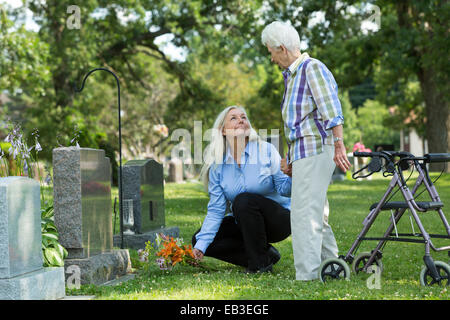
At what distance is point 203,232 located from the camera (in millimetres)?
5438

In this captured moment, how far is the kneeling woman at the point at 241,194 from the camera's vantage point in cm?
530

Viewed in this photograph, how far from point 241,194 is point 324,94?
1.28 meters

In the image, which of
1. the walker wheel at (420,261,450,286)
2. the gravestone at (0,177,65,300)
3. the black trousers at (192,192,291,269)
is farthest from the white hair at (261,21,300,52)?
the gravestone at (0,177,65,300)

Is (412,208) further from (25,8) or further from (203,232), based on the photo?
(25,8)

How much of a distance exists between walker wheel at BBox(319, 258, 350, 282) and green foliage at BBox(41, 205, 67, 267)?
6.95 feet

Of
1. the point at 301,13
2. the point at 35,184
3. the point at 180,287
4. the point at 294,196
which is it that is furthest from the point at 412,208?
the point at 301,13

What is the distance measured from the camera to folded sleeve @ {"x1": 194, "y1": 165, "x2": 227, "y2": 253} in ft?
17.8

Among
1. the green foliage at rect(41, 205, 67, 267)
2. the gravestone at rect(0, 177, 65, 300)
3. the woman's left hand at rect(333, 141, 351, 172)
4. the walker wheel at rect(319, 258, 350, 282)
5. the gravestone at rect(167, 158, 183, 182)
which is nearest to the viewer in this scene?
the gravestone at rect(0, 177, 65, 300)

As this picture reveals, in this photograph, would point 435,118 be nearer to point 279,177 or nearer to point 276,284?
point 279,177

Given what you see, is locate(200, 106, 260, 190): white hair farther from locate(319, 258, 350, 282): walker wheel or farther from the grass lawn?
locate(319, 258, 350, 282): walker wheel

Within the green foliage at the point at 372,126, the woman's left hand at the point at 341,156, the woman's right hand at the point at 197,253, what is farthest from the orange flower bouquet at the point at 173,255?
the green foliage at the point at 372,126

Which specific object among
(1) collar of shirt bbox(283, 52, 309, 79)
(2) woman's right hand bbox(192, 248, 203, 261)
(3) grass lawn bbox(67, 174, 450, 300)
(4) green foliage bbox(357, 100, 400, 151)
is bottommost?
(3) grass lawn bbox(67, 174, 450, 300)

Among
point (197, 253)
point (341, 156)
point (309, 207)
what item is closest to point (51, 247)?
point (197, 253)

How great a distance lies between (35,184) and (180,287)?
1.34m
